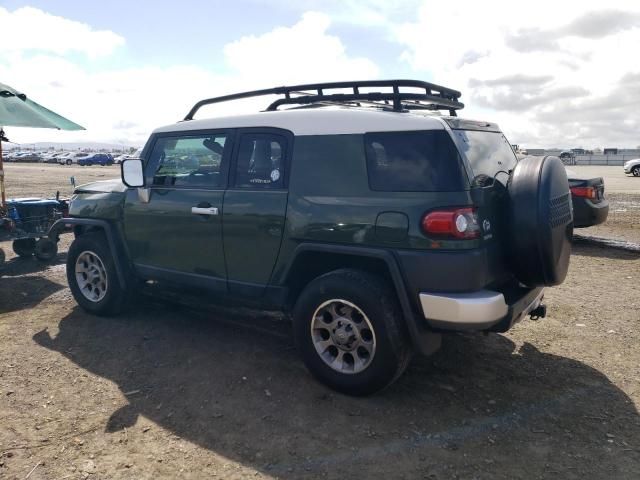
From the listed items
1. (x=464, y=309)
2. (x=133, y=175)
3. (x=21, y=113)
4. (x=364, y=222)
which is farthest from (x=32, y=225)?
(x=464, y=309)

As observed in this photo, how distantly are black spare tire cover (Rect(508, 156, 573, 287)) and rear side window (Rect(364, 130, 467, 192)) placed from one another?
0.46 meters

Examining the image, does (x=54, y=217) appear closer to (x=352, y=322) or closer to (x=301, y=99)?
(x=301, y=99)

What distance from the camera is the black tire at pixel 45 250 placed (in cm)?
795

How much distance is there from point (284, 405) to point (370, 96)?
2.36 meters

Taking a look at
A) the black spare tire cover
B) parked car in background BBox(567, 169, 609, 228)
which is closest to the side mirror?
the black spare tire cover

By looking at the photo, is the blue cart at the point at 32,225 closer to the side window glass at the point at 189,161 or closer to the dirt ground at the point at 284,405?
the dirt ground at the point at 284,405

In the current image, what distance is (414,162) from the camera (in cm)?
334

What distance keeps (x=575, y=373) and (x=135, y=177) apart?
13.2 ft

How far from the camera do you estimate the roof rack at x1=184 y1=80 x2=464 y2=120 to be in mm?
3759

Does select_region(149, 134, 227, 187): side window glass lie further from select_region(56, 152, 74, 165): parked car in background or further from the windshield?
select_region(56, 152, 74, 165): parked car in background

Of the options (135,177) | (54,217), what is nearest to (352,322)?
(135,177)

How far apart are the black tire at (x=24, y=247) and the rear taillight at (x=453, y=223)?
735 cm

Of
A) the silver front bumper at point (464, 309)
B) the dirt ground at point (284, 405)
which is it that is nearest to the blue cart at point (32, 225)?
the dirt ground at point (284, 405)

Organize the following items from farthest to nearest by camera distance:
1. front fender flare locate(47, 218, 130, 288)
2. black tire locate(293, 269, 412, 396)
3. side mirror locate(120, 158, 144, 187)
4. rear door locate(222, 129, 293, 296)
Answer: front fender flare locate(47, 218, 130, 288) < side mirror locate(120, 158, 144, 187) < rear door locate(222, 129, 293, 296) < black tire locate(293, 269, 412, 396)
